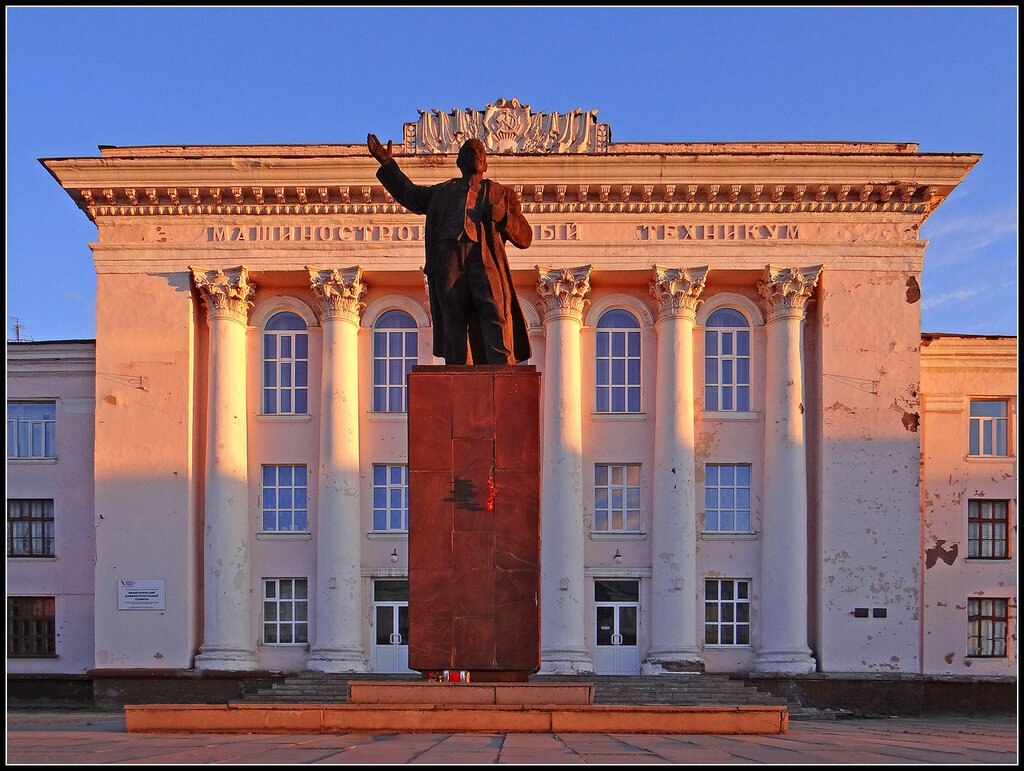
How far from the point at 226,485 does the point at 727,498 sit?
1228cm

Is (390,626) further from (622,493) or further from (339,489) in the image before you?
(622,493)

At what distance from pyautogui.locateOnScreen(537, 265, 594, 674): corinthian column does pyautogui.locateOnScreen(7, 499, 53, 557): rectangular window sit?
12881 millimetres

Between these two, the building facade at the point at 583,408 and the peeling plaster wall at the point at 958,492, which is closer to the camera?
the building facade at the point at 583,408

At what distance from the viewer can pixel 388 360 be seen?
27688mm

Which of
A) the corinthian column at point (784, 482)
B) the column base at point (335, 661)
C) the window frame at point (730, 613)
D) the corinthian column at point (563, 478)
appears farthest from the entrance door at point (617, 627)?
the column base at point (335, 661)

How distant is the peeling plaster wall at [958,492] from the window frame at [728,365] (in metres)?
4.64

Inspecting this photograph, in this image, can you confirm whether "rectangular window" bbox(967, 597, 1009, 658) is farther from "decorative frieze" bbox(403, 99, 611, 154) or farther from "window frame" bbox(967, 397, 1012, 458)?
"decorative frieze" bbox(403, 99, 611, 154)

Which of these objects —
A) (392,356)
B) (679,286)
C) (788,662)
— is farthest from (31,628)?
(788,662)

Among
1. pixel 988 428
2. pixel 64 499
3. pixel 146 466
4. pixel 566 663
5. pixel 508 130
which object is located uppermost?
pixel 508 130

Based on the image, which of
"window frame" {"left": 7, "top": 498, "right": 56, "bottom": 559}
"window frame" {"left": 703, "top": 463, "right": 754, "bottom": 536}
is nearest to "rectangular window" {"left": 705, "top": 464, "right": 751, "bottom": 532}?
"window frame" {"left": 703, "top": 463, "right": 754, "bottom": 536}

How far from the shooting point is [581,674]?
25.5m

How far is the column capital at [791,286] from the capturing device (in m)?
26.6

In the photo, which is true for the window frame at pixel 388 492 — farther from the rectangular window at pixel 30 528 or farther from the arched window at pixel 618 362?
the rectangular window at pixel 30 528

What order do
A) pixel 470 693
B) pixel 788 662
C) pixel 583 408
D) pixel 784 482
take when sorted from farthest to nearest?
pixel 583 408
pixel 784 482
pixel 788 662
pixel 470 693
